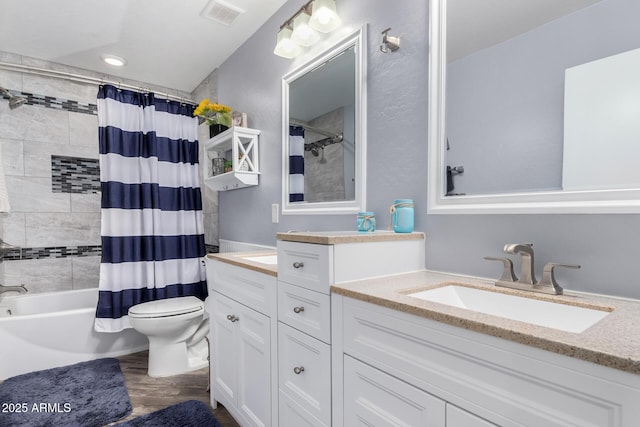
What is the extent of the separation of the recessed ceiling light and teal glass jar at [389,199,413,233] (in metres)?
2.72

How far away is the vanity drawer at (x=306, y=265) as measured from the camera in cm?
101

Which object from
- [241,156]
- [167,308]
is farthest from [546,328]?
[167,308]

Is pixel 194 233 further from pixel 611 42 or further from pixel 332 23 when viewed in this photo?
pixel 611 42

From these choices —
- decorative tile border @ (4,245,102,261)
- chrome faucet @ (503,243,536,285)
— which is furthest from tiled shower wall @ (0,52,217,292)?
chrome faucet @ (503,243,536,285)

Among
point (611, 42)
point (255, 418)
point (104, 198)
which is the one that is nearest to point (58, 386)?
point (104, 198)

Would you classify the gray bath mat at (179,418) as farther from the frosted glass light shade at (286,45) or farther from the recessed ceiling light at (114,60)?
the recessed ceiling light at (114,60)

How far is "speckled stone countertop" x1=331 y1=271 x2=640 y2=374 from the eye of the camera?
0.50 m

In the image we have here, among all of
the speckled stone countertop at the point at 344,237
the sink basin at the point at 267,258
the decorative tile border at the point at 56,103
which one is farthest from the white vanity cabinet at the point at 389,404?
the decorative tile border at the point at 56,103

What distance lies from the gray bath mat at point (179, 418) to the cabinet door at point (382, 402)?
1042 millimetres

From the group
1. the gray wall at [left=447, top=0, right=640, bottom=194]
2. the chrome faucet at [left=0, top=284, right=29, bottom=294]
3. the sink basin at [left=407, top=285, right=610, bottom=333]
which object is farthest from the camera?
the chrome faucet at [left=0, top=284, right=29, bottom=294]

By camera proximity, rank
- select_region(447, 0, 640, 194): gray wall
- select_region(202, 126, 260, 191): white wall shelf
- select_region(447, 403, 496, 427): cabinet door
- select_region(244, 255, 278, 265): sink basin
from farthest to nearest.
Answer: select_region(202, 126, 260, 191): white wall shelf
select_region(244, 255, 278, 265): sink basin
select_region(447, 0, 640, 194): gray wall
select_region(447, 403, 496, 427): cabinet door

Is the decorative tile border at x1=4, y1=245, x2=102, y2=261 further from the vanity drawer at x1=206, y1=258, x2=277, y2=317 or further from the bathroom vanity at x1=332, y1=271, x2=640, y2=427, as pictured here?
the bathroom vanity at x1=332, y1=271, x2=640, y2=427

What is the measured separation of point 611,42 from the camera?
0.87 m

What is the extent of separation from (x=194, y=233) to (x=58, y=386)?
127 cm
